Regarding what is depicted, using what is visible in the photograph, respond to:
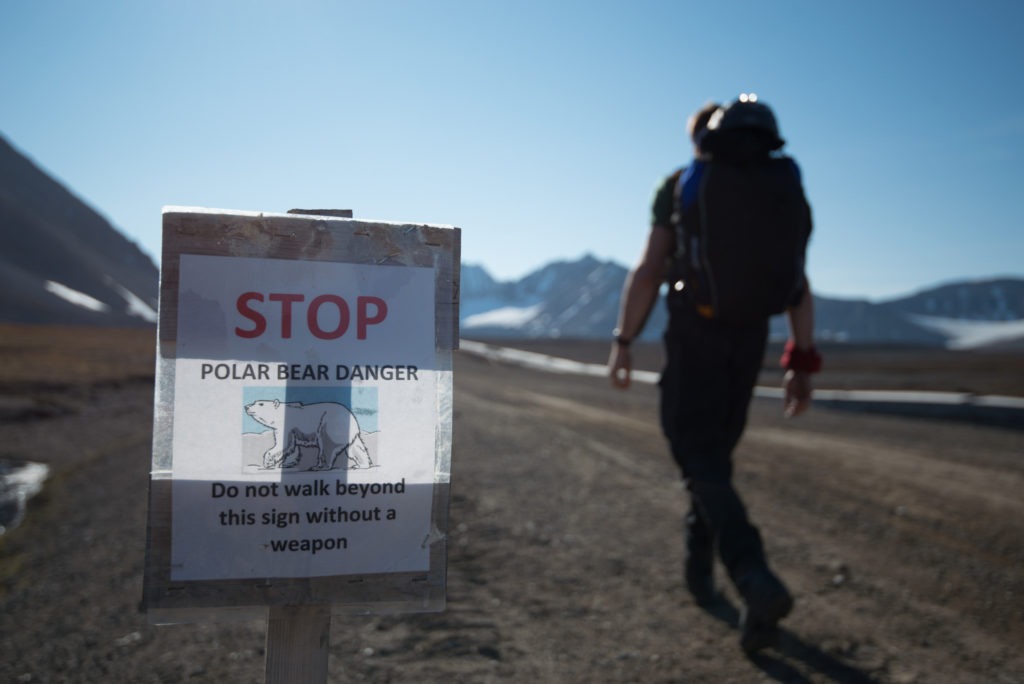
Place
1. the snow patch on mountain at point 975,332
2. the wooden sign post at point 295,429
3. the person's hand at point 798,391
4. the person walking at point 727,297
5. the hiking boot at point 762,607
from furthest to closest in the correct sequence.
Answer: the snow patch on mountain at point 975,332 → the person's hand at point 798,391 → the person walking at point 727,297 → the hiking boot at point 762,607 → the wooden sign post at point 295,429

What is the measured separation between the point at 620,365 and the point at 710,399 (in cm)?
48

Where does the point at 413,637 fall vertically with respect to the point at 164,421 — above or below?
below

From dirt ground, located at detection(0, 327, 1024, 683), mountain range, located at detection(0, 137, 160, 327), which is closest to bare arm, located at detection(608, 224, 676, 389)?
dirt ground, located at detection(0, 327, 1024, 683)

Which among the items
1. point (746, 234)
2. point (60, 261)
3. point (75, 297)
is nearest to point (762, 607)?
point (746, 234)

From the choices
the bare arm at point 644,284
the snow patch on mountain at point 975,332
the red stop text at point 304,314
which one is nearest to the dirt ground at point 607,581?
the bare arm at point 644,284

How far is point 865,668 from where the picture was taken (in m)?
2.51

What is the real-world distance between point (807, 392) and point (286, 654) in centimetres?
226

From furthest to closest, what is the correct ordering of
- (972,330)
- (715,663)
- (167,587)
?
1. (972,330)
2. (715,663)
3. (167,587)

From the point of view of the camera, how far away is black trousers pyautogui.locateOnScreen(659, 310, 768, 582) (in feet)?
8.80

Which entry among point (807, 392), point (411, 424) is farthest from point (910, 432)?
point (411, 424)

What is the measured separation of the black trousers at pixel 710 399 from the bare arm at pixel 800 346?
0.23m

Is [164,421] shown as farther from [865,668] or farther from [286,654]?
[865,668]

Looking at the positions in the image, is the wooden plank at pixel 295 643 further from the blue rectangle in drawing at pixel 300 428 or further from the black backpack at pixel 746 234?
the black backpack at pixel 746 234

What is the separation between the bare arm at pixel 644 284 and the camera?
2945mm
